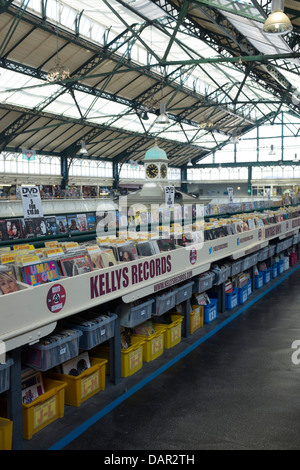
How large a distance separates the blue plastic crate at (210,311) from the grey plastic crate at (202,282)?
536mm

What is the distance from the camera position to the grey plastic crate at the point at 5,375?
3.23 meters

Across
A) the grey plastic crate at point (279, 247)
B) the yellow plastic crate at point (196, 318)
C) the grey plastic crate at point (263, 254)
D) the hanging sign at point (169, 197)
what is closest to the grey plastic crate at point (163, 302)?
the yellow plastic crate at point (196, 318)

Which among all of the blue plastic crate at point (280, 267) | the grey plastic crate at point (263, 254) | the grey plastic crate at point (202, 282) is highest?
the grey plastic crate at point (263, 254)

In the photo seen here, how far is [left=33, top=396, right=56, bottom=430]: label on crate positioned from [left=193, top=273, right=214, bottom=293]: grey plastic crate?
292cm

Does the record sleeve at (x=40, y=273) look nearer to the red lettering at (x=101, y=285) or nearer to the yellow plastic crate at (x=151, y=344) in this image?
the red lettering at (x=101, y=285)

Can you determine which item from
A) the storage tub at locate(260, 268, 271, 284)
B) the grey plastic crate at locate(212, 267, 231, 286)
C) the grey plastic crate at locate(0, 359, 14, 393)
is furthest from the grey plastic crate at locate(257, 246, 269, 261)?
the grey plastic crate at locate(0, 359, 14, 393)

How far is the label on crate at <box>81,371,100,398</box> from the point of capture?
4.32 m

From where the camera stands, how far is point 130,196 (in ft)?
53.4

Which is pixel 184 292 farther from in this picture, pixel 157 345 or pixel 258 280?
pixel 258 280

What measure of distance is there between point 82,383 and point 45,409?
0.51 metres

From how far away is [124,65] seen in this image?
20.3m

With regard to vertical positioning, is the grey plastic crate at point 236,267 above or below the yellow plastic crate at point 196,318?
above
